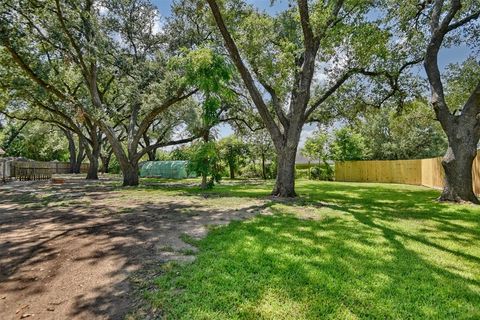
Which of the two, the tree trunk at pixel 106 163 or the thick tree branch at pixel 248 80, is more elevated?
the thick tree branch at pixel 248 80

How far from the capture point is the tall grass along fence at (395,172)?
14703mm

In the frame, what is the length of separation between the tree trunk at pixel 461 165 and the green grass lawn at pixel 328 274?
3.46 meters

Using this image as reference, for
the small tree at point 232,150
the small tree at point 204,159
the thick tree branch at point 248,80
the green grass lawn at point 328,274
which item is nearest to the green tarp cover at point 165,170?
the small tree at point 232,150

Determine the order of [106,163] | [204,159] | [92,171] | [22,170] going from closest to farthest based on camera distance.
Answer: [204,159], [92,171], [22,170], [106,163]

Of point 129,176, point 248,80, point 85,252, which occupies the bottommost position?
point 85,252

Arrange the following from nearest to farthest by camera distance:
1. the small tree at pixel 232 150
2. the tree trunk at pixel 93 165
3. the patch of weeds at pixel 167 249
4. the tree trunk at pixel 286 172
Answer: the patch of weeds at pixel 167 249
the tree trunk at pixel 286 172
the tree trunk at pixel 93 165
the small tree at pixel 232 150

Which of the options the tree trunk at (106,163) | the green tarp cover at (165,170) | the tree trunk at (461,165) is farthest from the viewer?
the tree trunk at (106,163)

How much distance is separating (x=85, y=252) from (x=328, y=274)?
311 centimetres

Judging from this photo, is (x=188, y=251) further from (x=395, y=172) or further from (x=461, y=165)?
(x=395, y=172)

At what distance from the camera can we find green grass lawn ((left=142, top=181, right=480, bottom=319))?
97.5 inches

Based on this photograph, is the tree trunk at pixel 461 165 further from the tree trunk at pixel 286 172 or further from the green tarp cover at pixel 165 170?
the green tarp cover at pixel 165 170

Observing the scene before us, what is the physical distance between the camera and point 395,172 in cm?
1944

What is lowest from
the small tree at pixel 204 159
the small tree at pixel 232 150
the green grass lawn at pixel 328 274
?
the green grass lawn at pixel 328 274

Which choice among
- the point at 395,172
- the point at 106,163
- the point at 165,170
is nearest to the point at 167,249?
the point at 395,172
